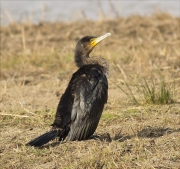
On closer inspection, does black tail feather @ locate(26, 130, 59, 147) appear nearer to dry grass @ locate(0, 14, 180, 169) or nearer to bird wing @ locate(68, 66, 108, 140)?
dry grass @ locate(0, 14, 180, 169)

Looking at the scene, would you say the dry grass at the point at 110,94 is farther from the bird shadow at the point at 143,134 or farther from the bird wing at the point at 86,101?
the bird wing at the point at 86,101

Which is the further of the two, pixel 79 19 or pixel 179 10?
pixel 179 10

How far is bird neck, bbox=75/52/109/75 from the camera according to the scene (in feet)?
24.4

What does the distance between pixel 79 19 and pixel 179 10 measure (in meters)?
4.24

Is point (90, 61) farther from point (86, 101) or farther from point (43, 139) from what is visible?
point (43, 139)

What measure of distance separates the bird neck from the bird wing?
36 centimetres

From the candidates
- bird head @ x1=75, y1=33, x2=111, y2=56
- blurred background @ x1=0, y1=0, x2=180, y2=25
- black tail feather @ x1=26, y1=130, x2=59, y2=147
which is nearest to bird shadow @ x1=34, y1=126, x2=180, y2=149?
black tail feather @ x1=26, y1=130, x2=59, y2=147

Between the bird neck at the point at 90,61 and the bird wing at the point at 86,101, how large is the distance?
36cm

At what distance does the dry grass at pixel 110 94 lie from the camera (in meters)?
6.27

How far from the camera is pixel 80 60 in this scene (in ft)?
25.1

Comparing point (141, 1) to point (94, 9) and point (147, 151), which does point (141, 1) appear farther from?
point (147, 151)

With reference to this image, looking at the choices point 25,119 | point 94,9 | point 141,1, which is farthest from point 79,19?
point 25,119

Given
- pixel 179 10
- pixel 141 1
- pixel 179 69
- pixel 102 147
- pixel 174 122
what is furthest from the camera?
pixel 141 1

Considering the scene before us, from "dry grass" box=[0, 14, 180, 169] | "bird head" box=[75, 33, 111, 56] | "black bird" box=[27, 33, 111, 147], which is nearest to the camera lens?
"dry grass" box=[0, 14, 180, 169]
